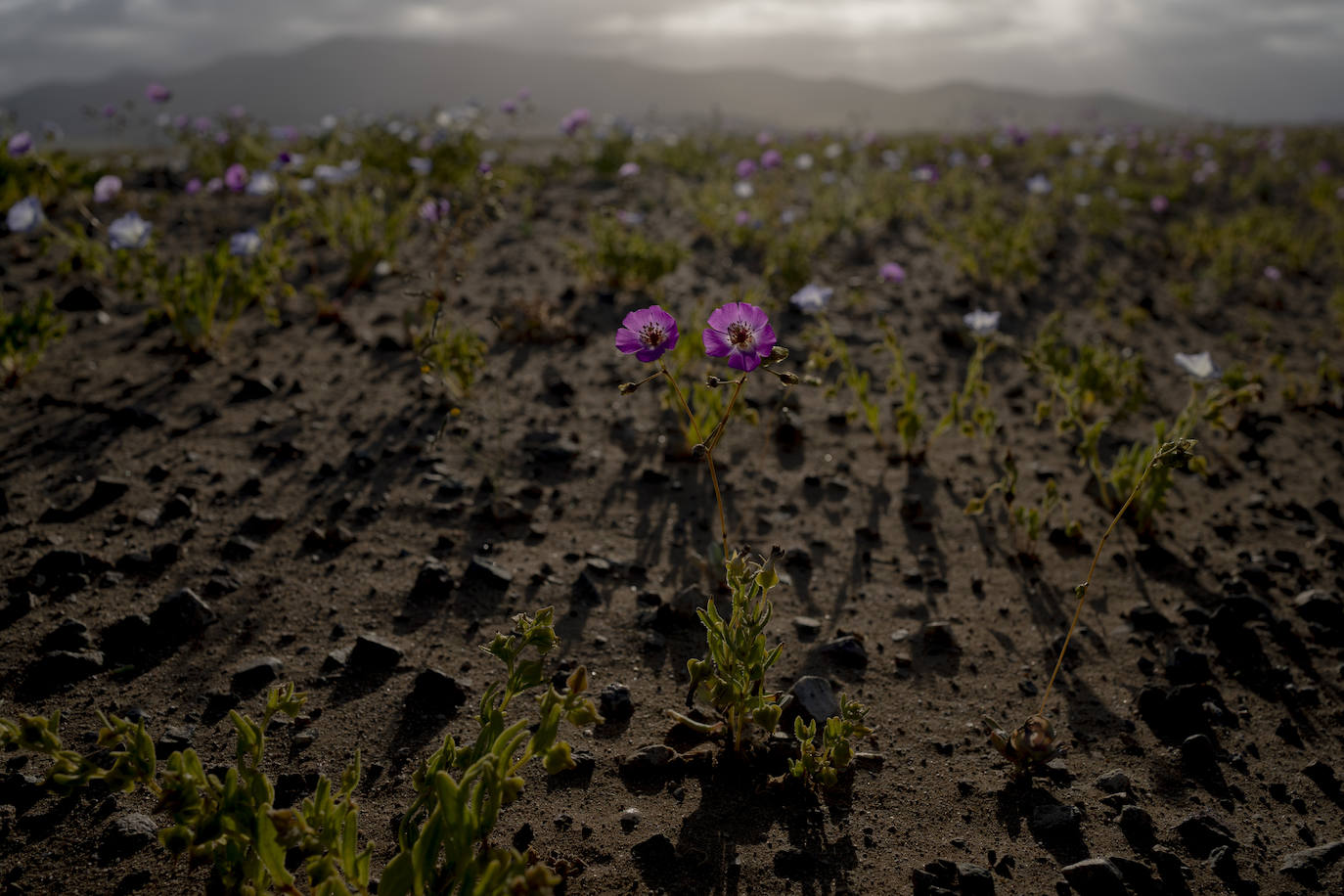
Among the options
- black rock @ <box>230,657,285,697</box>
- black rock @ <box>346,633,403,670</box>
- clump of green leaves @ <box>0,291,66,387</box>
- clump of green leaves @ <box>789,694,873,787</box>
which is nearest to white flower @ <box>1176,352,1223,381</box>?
clump of green leaves @ <box>789,694,873,787</box>

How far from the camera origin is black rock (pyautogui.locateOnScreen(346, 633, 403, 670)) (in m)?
2.22

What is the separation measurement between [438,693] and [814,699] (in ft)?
3.40

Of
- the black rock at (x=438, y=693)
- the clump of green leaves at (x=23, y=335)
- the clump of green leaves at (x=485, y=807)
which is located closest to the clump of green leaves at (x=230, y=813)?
the clump of green leaves at (x=485, y=807)

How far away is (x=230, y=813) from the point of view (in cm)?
138

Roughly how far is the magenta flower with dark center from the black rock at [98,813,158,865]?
1524 mm

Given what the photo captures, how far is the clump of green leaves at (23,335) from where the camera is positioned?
335 centimetres

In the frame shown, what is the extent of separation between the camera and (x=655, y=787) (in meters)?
1.92

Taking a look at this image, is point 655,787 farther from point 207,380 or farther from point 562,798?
point 207,380

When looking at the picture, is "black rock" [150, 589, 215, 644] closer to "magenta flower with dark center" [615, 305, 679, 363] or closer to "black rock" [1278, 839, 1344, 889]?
"magenta flower with dark center" [615, 305, 679, 363]

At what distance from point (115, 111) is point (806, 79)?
139862 millimetres

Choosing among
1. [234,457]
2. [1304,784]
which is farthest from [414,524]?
[1304,784]

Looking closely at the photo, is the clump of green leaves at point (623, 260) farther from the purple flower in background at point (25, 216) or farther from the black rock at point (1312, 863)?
the black rock at point (1312, 863)

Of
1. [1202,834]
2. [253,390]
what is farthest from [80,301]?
[1202,834]

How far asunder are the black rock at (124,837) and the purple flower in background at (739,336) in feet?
5.53
